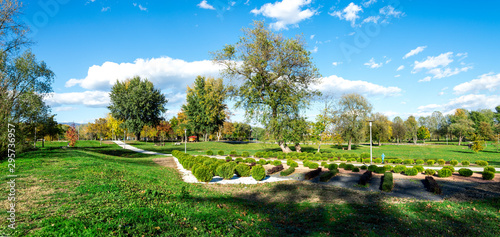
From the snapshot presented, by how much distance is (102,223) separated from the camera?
17.0 feet

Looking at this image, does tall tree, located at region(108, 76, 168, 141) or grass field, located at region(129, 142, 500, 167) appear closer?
grass field, located at region(129, 142, 500, 167)

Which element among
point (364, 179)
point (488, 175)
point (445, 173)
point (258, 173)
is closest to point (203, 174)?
point (258, 173)

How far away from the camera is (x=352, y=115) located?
4188 centimetres

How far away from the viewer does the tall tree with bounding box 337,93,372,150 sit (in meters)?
Result: 41.1

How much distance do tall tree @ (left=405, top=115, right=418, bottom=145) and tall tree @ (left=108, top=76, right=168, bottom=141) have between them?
69.0 metres

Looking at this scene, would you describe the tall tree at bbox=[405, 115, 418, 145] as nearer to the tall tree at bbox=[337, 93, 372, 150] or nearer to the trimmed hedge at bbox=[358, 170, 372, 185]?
the tall tree at bbox=[337, 93, 372, 150]

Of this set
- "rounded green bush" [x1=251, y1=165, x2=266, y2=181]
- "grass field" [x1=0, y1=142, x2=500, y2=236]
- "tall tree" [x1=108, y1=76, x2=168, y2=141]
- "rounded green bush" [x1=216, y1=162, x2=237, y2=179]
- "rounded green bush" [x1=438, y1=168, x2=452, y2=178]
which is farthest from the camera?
"tall tree" [x1=108, y1=76, x2=168, y2=141]

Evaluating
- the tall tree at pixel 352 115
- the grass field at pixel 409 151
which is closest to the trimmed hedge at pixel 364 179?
the grass field at pixel 409 151

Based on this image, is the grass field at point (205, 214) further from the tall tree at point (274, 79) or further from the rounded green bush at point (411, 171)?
the tall tree at point (274, 79)

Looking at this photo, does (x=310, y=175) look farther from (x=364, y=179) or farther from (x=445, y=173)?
(x=445, y=173)

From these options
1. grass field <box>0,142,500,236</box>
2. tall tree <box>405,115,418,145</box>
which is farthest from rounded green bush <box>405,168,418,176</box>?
tall tree <box>405,115,418,145</box>

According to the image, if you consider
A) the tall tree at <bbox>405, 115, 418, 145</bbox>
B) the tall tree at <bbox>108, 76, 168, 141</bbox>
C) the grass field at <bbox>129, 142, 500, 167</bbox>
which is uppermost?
the tall tree at <bbox>108, 76, 168, 141</bbox>

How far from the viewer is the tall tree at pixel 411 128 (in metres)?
71.1

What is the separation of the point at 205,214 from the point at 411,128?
275 ft
